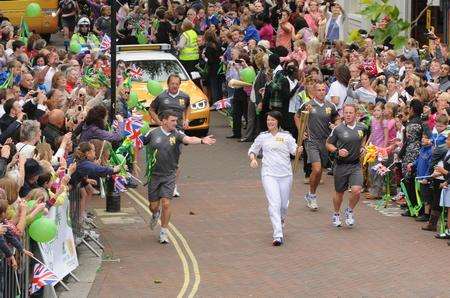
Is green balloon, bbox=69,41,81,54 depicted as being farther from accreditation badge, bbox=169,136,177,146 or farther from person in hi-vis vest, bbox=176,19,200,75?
accreditation badge, bbox=169,136,177,146

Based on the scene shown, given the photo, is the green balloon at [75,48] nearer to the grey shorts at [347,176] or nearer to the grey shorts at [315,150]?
the grey shorts at [315,150]

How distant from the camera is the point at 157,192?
58.2 ft

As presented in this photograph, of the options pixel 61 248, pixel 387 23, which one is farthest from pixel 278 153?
pixel 387 23

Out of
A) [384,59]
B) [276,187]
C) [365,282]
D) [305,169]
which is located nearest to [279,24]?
[384,59]

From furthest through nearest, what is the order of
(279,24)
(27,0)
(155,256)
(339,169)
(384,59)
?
(27,0), (279,24), (384,59), (339,169), (155,256)

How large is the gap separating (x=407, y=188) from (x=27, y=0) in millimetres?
21760

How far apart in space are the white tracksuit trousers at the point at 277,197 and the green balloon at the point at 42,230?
4.64 meters

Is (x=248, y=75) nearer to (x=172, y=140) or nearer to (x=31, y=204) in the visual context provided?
(x=172, y=140)

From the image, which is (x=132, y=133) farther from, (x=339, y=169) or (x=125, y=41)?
(x=125, y=41)

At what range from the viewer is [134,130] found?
20094 millimetres

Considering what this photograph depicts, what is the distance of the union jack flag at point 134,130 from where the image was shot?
65.5ft

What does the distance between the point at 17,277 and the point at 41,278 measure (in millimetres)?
512

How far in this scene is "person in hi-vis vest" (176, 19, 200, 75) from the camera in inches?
1233

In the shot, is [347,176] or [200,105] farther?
[200,105]
